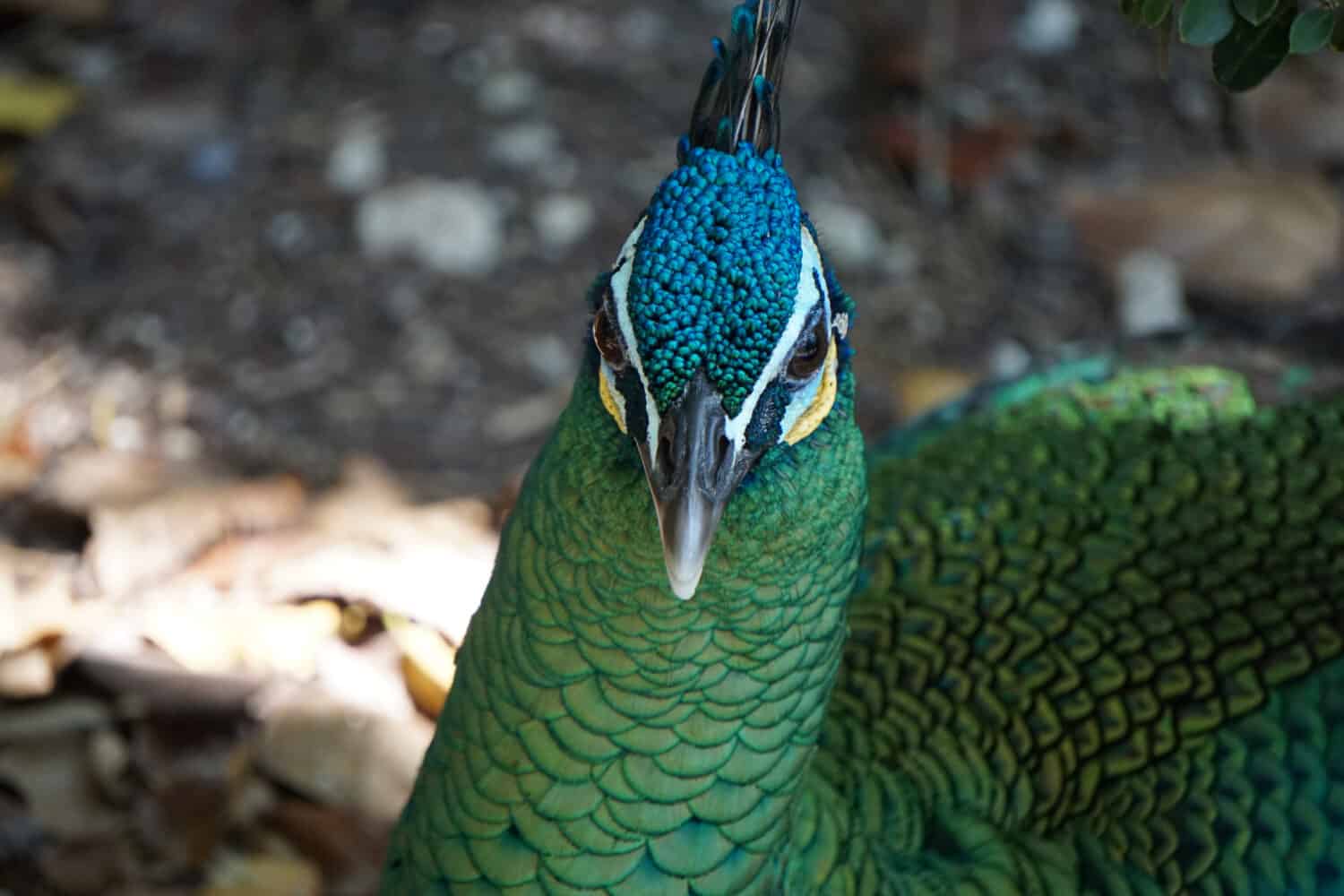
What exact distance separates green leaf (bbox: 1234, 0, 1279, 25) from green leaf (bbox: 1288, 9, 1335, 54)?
0.15ft

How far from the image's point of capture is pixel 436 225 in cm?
326

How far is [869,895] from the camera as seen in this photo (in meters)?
1.49

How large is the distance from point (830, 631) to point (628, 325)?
36cm

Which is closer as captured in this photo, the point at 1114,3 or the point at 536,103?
the point at 536,103

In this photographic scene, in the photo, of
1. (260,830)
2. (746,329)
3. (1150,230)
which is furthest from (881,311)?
(746,329)

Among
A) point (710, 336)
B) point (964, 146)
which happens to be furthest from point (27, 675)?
point (964, 146)

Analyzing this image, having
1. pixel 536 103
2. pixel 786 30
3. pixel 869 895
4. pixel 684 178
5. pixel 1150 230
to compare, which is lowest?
pixel 869 895

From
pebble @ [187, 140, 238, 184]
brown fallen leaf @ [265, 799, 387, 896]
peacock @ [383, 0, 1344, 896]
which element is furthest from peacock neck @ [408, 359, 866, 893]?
pebble @ [187, 140, 238, 184]

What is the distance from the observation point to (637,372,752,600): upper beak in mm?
1167

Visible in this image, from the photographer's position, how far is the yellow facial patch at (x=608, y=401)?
4.17 ft

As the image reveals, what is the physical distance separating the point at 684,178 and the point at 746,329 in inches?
5.5

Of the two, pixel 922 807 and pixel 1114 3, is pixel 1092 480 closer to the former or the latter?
pixel 922 807

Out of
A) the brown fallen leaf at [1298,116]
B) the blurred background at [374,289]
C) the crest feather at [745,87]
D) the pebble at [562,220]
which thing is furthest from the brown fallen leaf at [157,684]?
the brown fallen leaf at [1298,116]

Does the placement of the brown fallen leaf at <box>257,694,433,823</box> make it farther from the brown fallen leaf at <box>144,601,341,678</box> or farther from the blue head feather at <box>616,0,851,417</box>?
the blue head feather at <box>616,0,851,417</box>
